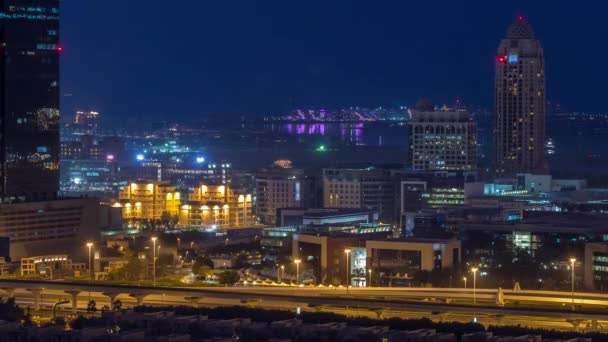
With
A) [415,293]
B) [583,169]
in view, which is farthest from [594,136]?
[415,293]

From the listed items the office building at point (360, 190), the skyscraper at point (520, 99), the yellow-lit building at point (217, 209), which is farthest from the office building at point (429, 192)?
the skyscraper at point (520, 99)

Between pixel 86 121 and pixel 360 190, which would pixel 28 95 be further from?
pixel 86 121

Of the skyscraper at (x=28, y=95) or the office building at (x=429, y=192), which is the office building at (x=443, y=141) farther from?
the skyscraper at (x=28, y=95)

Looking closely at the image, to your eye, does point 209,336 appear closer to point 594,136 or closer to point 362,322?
point 362,322

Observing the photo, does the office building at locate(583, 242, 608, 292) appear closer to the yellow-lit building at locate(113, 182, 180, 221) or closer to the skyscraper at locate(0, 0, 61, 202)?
the skyscraper at locate(0, 0, 61, 202)

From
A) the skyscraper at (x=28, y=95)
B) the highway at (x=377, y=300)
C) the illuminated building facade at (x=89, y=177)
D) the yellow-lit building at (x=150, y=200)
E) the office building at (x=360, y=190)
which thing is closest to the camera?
the highway at (x=377, y=300)

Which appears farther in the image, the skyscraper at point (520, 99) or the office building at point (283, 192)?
the skyscraper at point (520, 99)

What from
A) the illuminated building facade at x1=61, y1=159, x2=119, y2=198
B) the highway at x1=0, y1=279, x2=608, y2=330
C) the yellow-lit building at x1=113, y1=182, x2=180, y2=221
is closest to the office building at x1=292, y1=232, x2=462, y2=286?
the highway at x1=0, y1=279, x2=608, y2=330
